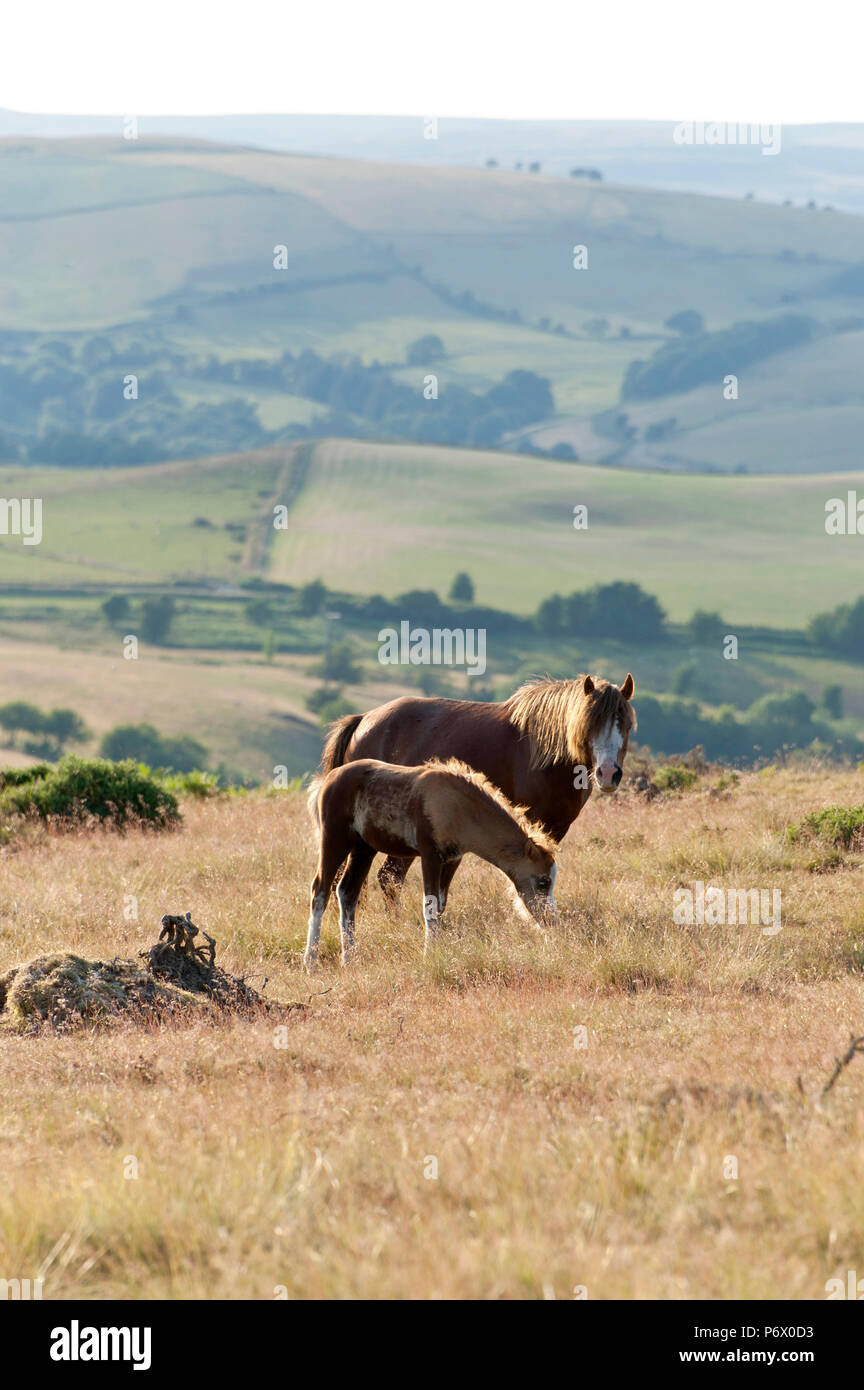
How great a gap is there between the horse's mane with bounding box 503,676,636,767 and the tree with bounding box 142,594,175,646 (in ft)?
466

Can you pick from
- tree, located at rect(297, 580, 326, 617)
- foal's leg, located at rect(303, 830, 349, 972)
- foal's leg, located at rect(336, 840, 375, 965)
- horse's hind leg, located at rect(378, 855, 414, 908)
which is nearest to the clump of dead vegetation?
foal's leg, located at rect(303, 830, 349, 972)

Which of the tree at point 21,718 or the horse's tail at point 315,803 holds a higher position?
the tree at point 21,718

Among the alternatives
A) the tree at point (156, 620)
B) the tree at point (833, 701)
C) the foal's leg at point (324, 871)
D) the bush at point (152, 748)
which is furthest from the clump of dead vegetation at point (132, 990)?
the tree at point (156, 620)

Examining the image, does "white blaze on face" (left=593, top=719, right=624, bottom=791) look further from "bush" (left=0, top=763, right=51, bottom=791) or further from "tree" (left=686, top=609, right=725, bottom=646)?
"tree" (left=686, top=609, right=725, bottom=646)

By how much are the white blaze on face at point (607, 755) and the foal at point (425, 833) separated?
0.63 metres

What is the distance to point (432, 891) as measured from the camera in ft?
34.1

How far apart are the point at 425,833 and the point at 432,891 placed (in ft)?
1.60

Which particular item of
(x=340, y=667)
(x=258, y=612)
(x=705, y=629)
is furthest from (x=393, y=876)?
(x=258, y=612)

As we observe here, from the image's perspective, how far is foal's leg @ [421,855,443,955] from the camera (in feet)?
33.8

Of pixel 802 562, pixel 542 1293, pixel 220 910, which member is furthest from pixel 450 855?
pixel 802 562

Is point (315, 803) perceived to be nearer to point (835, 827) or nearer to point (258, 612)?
point (835, 827)

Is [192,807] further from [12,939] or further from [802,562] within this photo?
[802,562]

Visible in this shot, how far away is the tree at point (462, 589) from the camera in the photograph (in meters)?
153

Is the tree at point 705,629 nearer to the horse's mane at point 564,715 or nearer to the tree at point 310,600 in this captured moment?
the tree at point 310,600
